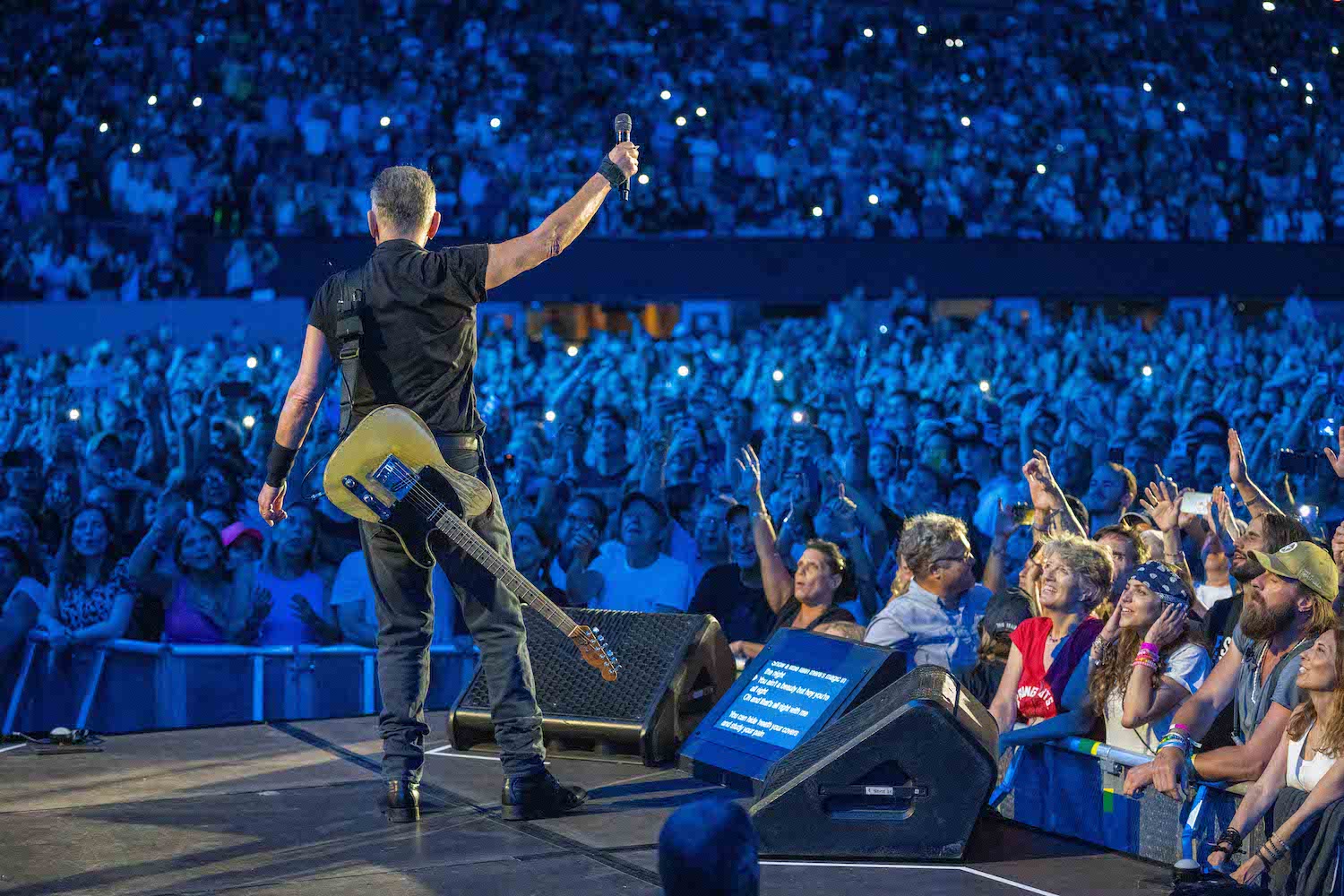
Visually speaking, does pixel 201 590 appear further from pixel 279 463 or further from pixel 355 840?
pixel 355 840

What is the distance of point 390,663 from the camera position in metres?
3.93

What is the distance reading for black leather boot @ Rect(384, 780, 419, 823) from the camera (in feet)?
12.6

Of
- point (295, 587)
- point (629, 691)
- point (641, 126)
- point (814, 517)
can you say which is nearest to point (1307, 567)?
point (629, 691)

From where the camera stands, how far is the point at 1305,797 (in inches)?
132

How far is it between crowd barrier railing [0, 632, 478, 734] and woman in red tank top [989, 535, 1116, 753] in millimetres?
2521

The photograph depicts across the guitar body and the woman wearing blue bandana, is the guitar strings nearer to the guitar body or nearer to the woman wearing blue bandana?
the guitar body

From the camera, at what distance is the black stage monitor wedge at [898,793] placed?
3.55m

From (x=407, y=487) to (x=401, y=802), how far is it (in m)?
0.77

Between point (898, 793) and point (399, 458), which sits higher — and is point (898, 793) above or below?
below

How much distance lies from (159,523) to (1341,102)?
20631 mm

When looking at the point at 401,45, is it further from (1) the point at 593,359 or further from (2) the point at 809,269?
(1) the point at 593,359

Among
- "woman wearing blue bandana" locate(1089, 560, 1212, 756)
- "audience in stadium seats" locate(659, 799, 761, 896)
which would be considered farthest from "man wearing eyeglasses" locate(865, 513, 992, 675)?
"audience in stadium seats" locate(659, 799, 761, 896)

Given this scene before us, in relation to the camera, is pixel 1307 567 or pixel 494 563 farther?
pixel 1307 567

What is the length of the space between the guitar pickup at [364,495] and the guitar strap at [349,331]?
23cm
